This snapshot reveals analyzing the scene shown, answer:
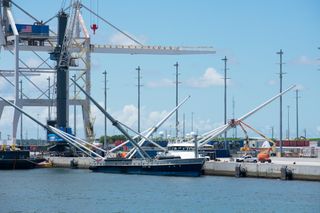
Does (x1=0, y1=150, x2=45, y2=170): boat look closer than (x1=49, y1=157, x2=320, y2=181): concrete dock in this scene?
No

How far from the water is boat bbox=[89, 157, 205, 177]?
1.77m

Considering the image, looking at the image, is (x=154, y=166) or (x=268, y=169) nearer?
(x=268, y=169)

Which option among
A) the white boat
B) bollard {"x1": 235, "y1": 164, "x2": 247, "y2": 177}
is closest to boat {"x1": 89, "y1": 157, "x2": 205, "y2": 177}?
the white boat

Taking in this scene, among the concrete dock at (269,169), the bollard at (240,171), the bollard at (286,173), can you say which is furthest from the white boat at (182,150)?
the bollard at (286,173)

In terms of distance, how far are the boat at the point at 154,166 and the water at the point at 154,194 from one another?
1766 mm

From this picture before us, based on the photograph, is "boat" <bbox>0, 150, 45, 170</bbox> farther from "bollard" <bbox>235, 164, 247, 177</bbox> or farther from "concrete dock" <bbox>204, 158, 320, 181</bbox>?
"bollard" <bbox>235, 164, 247, 177</bbox>

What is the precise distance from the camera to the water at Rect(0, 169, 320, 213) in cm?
6100

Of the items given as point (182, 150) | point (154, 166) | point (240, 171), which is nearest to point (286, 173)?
point (240, 171)

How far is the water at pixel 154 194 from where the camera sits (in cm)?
6100

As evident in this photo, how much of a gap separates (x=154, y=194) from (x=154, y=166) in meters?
21.9

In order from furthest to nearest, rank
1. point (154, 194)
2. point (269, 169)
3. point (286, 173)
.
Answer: point (269, 169)
point (286, 173)
point (154, 194)

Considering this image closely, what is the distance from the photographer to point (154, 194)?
7000 centimetres

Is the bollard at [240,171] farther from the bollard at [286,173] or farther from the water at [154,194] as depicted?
the bollard at [286,173]

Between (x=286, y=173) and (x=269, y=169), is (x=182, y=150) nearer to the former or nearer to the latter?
(x=269, y=169)
